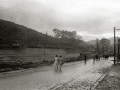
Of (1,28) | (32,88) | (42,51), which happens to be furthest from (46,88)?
(1,28)

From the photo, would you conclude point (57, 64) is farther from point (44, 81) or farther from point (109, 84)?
point (109, 84)

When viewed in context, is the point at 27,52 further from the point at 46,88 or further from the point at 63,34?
the point at 63,34

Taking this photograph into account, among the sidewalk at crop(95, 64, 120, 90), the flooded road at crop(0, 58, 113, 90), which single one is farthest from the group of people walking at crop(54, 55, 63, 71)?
the sidewalk at crop(95, 64, 120, 90)

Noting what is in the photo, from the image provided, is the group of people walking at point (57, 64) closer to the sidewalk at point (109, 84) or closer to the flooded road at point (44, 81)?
the flooded road at point (44, 81)

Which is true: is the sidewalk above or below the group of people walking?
below

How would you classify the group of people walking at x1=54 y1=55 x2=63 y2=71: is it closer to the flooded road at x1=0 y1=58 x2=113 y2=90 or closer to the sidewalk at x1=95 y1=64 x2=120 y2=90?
the flooded road at x1=0 y1=58 x2=113 y2=90

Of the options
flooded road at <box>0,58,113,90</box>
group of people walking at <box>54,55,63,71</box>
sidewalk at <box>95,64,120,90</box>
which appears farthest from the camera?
group of people walking at <box>54,55,63,71</box>

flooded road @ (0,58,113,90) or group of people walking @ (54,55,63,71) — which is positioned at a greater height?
group of people walking @ (54,55,63,71)

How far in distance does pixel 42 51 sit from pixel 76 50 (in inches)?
1317

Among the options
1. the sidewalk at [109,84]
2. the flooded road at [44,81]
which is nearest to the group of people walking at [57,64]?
the flooded road at [44,81]

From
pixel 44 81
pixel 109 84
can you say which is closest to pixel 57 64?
pixel 44 81

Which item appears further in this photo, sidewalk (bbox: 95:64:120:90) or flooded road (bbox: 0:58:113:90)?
sidewalk (bbox: 95:64:120:90)

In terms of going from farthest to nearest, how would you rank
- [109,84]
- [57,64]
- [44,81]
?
[57,64], [44,81], [109,84]

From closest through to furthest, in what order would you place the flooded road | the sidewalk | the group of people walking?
the flooded road → the sidewalk → the group of people walking
